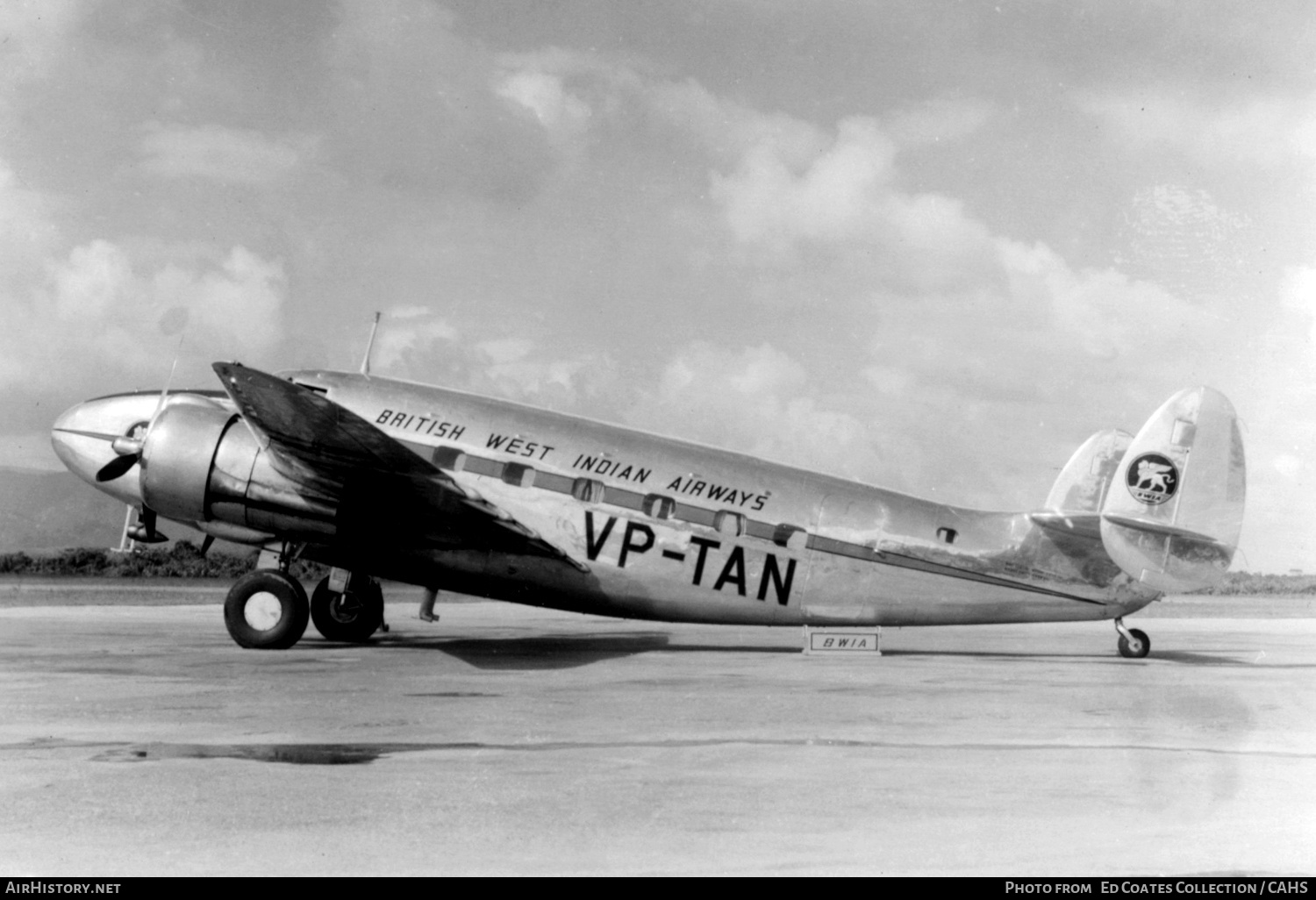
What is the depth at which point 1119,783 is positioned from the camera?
18.9 feet

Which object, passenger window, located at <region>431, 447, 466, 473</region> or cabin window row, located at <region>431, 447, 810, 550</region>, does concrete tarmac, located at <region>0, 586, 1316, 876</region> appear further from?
passenger window, located at <region>431, 447, 466, 473</region>

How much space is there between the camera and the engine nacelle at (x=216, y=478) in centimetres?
1131

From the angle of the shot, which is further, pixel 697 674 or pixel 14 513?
pixel 14 513

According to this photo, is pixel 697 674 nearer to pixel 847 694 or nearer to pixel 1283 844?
pixel 847 694

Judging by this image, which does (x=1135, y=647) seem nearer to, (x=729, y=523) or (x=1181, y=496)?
(x=1181, y=496)

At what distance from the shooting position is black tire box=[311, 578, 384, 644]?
13.1m

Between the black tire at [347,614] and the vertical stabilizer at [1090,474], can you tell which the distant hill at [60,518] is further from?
the vertical stabilizer at [1090,474]

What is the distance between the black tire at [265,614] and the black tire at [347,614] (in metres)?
1.44

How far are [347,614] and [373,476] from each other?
2499 mm

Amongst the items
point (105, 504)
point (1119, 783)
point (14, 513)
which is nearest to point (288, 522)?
point (1119, 783)

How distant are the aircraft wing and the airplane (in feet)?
0.09

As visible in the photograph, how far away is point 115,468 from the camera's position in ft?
40.2

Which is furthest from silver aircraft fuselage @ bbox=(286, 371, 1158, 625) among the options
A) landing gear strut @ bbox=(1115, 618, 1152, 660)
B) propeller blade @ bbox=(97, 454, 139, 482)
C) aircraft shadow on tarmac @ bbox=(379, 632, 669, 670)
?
propeller blade @ bbox=(97, 454, 139, 482)

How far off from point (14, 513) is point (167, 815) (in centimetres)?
7333
